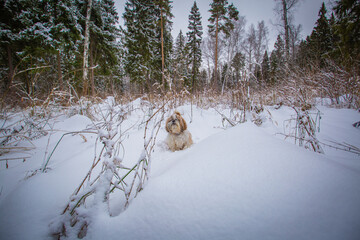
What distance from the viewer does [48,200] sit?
2.03ft

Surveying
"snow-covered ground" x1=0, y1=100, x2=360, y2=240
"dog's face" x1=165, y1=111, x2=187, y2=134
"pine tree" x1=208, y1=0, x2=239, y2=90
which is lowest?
"snow-covered ground" x1=0, y1=100, x2=360, y2=240

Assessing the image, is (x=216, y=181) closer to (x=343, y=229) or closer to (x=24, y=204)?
(x=343, y=229)

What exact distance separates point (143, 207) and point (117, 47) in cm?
1128

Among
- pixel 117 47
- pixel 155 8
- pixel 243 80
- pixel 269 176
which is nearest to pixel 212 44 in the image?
pixel 155 8

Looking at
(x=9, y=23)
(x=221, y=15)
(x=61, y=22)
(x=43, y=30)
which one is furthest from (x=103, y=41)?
(x=221, y=15)

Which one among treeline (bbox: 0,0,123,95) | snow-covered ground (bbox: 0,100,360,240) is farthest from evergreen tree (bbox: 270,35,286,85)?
treeline (bbox: 0,0,123,95)

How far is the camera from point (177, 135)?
140 cm

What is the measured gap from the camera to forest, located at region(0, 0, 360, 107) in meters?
2.33

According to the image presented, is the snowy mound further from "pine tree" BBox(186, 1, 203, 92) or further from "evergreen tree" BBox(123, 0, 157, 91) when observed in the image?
"pine tree" BBox(186, 1, 203, 92)

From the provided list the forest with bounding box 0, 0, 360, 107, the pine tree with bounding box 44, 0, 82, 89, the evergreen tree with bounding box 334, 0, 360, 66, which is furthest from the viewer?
the pine tree with bounding box 44, 0, 82, 89

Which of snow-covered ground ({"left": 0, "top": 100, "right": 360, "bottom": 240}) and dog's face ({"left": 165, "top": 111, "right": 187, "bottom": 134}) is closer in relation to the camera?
snow-covered ground ({"left": 0, "top": 100, "right": 360, "bottom": 240})

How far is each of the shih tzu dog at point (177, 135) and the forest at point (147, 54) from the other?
42 centimetres

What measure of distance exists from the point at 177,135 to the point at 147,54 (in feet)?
41.3

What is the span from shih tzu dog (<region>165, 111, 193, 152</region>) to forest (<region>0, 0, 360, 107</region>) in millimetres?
418
